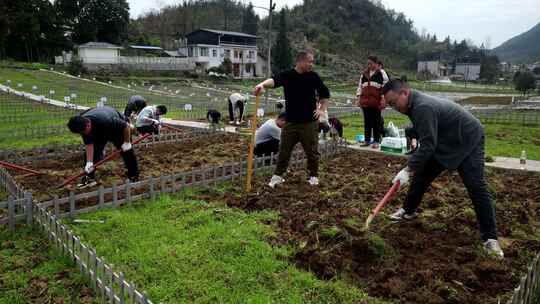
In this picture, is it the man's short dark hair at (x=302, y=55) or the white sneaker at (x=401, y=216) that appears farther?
the man's short dark hair at (x=302, y=55)

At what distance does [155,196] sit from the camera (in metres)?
5.50

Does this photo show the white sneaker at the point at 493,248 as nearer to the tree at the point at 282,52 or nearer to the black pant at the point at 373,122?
the black pant at the point at 373,122

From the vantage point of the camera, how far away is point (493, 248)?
3869 mm

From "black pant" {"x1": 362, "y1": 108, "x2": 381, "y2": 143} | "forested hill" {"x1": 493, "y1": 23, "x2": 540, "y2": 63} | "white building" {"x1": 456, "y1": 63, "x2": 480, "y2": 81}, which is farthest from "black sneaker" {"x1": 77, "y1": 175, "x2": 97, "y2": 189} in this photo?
"forested hill" {"x1": 493, "y1": 23, "x2": 540, "y2": 63}

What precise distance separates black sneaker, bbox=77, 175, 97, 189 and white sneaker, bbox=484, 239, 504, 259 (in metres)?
5.15

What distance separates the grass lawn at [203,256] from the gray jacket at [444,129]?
1.55 meters

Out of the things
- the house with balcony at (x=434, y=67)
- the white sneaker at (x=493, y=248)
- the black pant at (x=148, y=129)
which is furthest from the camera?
the house with balcony at (x=434, y=67)

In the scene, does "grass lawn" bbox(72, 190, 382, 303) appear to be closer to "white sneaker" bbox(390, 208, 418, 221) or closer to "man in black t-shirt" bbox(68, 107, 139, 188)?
"man in black t-shirt" bbox(68, 107, 139, 188)

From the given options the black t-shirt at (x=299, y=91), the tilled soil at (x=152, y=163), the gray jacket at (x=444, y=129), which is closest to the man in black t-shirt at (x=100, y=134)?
the tilled soil at (x=152, y=163)

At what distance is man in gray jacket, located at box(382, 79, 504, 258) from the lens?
392cm

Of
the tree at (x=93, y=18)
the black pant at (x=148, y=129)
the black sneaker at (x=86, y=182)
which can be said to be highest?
the tree at (x=93, y=18)

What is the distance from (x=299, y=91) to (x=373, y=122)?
11.7 feet

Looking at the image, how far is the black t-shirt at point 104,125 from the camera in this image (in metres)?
5.65

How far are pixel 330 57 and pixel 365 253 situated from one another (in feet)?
236
